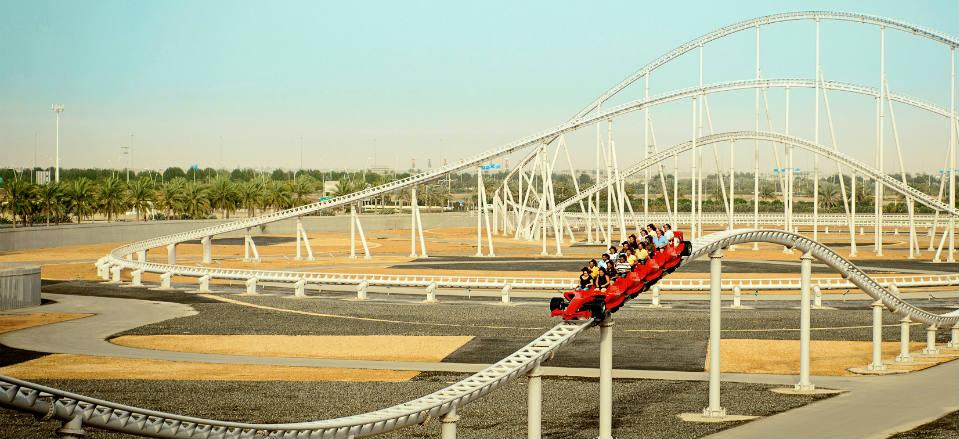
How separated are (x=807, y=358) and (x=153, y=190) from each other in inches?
4334

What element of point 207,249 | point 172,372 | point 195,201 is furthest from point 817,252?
point 195,201

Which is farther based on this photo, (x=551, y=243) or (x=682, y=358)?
(x=551, y=243)

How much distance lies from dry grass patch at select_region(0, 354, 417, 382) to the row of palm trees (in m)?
76.0

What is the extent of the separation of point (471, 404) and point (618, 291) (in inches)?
317

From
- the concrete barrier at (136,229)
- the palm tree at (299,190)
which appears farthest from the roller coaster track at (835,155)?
the palm tree at (299,190)

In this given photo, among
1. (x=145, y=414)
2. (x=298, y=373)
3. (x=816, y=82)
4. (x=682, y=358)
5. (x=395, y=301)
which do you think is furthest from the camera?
(x=816, y=82)

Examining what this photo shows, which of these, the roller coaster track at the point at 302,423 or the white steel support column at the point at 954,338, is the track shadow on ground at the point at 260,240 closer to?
the white steel support column at the point at 954,338

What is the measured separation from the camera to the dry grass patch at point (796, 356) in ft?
104

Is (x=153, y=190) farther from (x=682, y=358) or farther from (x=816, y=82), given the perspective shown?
(x=682, y=358)

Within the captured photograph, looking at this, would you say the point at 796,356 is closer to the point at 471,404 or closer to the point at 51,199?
the point at 471,404

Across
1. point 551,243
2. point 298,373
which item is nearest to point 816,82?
point 551,243

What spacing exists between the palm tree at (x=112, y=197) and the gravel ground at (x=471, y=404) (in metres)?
94.8

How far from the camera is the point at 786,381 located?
2959 centimetres

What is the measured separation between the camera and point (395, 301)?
2025 inches
